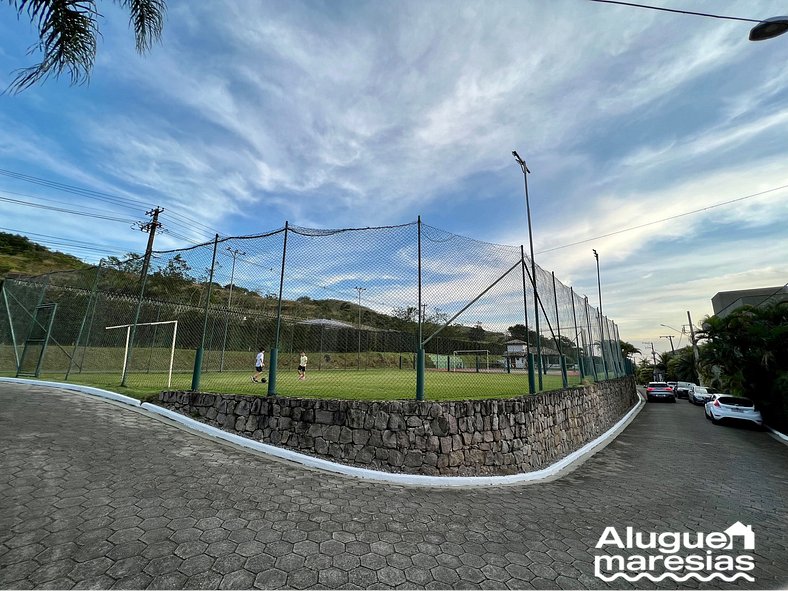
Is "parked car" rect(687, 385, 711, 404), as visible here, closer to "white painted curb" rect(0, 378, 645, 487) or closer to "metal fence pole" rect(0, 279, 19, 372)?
"white painted curb" rect(0, 378, 645, 487)

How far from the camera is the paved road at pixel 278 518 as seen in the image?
2643mm

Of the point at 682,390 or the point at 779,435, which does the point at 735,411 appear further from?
the point at 682,390

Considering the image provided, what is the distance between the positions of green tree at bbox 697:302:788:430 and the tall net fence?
23.2 ft

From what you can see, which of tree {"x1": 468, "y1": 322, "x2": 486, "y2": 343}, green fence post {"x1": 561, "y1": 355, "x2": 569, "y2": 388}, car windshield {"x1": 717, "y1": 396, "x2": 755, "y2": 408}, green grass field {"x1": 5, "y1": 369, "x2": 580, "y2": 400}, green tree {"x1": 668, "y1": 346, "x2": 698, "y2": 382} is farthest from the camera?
green tree {"x1": 668, "y1": 346, "x2": 698, "y2": 382}

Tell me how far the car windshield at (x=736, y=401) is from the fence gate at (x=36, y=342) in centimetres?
2599

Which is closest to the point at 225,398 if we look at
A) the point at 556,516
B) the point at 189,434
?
the point at 189,434

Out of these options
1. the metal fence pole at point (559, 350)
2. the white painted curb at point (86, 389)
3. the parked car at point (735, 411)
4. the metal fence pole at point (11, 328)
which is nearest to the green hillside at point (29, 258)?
the metal fence pole at point (11, 328)

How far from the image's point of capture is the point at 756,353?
16312 mm

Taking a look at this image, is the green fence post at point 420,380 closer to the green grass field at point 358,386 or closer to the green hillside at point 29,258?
the green grass field at point 358,386

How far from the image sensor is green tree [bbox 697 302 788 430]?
15.0 m

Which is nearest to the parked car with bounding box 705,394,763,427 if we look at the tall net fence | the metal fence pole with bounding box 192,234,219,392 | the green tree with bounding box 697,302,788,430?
the green tree with bounding box 697,302,788,430

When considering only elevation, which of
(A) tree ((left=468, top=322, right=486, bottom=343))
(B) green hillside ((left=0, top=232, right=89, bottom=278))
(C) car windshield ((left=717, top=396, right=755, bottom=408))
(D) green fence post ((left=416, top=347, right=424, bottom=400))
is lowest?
(C) car windshield ((left=717, top=396, right=755, bottom=408))

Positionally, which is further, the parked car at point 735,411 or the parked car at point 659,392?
the parked car at point 659,392

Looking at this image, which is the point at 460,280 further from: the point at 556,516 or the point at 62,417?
the point at 62,417
